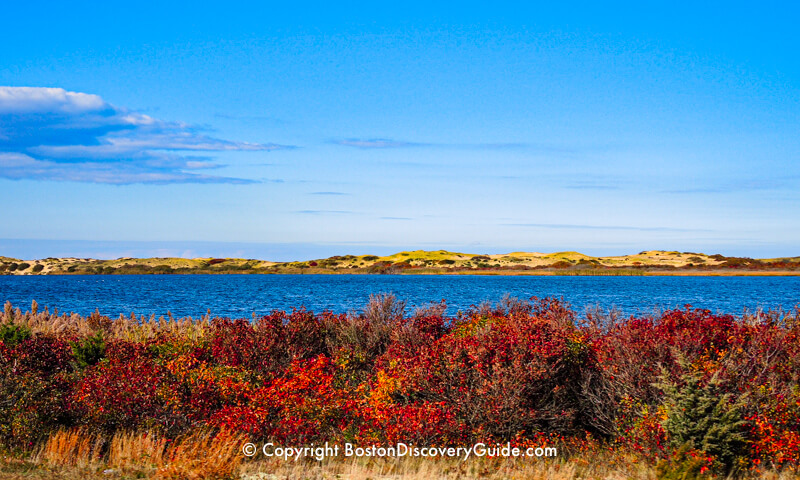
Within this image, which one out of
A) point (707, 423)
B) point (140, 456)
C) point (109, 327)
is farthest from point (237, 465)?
point (109, 327)

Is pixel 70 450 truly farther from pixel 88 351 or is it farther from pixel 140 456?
pixel 88 351

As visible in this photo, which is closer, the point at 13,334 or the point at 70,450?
the point at 70,450

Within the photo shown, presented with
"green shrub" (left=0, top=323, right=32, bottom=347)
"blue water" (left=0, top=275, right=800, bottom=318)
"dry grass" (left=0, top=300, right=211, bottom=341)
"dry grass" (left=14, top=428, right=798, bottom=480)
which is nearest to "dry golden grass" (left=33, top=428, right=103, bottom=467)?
"dry grass" (left=14, top=428, right=798, bottom=480)

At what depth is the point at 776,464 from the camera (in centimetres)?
1138

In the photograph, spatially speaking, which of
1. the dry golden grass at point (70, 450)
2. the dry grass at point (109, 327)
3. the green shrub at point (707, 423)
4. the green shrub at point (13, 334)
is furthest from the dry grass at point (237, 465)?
the dry grass at point (109, 327)

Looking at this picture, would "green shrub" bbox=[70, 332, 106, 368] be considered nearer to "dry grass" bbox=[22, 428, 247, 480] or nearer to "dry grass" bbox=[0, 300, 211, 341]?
"dry grass" bbox=[0, 300, 211, 341]

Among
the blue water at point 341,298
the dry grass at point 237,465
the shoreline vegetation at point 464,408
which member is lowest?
the blue water at point 341,298

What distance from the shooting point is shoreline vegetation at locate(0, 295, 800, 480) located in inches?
442

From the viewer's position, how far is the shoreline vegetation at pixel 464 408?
11.2 metres

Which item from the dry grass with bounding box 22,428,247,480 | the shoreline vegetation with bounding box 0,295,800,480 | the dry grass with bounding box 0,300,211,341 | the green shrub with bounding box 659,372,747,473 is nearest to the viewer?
the dry grass with bounding box 22,428,247,480

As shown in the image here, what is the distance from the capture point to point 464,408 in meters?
13.1

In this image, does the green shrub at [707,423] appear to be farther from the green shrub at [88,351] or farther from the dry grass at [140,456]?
the green shrub at [88,351]

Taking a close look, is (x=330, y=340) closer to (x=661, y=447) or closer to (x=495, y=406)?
(x=495, y=406)

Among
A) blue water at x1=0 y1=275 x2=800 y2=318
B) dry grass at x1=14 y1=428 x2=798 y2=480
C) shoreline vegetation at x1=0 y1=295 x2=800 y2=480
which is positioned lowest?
blue water at x1=0 y1=275 x2=800 y2=318
